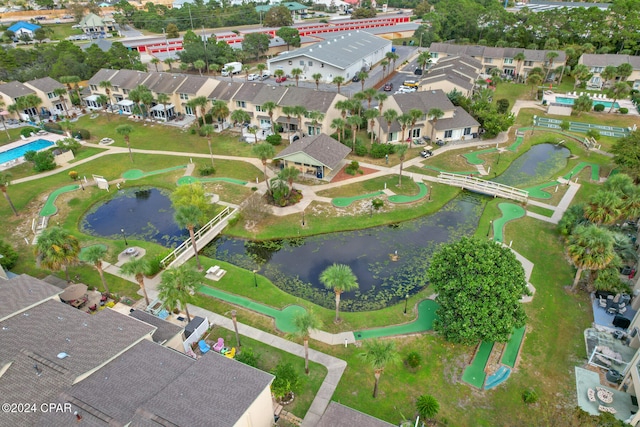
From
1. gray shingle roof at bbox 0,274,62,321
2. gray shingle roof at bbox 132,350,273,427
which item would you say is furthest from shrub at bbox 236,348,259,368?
gray shingle roof at bbox 0,274,62,321

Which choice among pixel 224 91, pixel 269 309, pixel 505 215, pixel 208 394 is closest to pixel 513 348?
pixel 269 309

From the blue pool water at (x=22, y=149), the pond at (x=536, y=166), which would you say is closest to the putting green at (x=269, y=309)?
the pond at (x=536, y=166)

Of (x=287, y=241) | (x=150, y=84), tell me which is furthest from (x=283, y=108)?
(x=150, y=84)

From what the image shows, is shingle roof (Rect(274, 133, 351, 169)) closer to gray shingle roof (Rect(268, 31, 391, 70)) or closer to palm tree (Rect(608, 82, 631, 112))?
gray shingle roof (Rect(268, 31, 391, 70))

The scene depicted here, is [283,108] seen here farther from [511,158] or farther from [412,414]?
[412,414]

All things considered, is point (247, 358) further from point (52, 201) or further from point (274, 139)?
point (274, 139)

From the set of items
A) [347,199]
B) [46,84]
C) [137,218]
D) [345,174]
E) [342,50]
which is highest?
[342,50]
